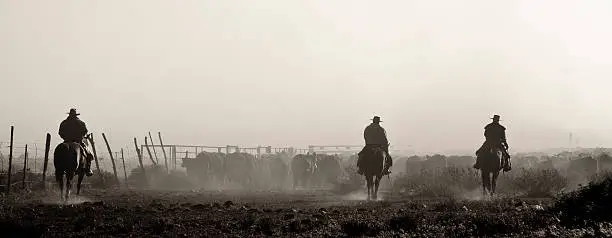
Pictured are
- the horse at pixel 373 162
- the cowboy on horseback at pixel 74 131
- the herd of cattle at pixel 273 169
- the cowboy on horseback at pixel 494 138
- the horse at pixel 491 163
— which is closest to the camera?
the cowboy on horseback at pixel 74 131

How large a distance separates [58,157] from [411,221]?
37.7ft

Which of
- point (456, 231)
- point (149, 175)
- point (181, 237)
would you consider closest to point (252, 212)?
point (181, 237)

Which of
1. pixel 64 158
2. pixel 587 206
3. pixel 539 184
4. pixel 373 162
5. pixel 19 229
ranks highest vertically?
pixel 64 158

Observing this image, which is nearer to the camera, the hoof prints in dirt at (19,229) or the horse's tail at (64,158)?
the hoof prints in dirt at (19,229)

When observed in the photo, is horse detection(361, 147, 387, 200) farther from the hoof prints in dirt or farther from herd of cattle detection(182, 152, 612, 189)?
herd of cattle detection(182, 152, 612, 189)

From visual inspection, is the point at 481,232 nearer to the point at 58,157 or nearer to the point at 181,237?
the point at 181,237

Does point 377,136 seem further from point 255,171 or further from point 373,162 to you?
point 255,171

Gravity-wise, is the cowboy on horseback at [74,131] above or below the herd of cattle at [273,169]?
above

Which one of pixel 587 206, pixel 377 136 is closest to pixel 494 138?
pixel 377 136

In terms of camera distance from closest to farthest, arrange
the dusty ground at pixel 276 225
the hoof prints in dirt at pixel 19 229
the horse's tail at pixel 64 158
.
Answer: the dusty ground at pixel 276 225 → the hoof prints in dirt at pixel 19 229 → the horse's tail at pixel 64 158

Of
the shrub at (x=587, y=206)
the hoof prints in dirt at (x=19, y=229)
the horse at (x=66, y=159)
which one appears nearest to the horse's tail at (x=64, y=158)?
the horse at (x=66, y=159)

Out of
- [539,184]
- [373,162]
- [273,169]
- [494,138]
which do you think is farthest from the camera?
[273,169]

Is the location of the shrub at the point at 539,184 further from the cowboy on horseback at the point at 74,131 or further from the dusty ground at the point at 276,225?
the cowboy on horseback at the point at 74,131

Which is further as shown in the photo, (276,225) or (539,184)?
(539,184)
